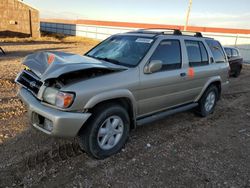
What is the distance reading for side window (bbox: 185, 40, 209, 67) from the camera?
5.06 m

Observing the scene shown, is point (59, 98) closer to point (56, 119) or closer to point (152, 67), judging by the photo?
point (56, 119)

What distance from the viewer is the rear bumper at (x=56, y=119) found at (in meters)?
3.14

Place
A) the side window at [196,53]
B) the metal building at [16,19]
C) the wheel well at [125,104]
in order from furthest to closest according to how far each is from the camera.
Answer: the metal building at [16,19] → the side window at [196,53] → the wheel well at [125,104]

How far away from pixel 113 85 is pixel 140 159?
4.05ft

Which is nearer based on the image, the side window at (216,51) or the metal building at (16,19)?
the side window at (216,51)

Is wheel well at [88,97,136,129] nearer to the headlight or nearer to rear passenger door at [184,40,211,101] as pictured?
the headlight

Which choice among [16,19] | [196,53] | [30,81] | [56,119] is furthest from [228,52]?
[16,19]

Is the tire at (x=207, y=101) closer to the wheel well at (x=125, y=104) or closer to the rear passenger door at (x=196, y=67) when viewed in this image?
the rear passenger door at (x=196, y=67)

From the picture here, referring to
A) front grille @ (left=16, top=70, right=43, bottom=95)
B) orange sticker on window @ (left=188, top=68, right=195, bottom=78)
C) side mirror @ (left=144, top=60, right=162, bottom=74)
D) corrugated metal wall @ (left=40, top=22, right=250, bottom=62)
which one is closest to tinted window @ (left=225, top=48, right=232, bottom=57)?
orange sticker on window @ (left=188, top=68, right=195, bottom=78)

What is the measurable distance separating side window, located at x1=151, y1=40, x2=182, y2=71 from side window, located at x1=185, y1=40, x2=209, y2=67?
1.25 feet

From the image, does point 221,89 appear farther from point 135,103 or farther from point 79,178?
point 79,178

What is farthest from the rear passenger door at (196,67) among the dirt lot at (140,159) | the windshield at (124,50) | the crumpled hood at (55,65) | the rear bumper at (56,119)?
the rear bumper at (56,119)

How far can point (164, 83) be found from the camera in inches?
173

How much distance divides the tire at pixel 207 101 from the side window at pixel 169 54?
1431 millimetres
